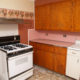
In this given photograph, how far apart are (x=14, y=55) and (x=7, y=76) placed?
471 mm

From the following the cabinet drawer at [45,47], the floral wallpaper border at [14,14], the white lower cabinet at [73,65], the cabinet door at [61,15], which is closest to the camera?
the white lower cabinet at [73,65]

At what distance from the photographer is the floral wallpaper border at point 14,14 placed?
2.38 meters

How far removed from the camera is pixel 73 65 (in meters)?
2.31

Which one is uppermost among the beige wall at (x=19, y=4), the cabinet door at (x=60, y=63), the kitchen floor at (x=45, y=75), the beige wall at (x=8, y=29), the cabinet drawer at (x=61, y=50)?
the beige wall at (x=19, y=4)

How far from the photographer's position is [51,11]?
9.34 feet

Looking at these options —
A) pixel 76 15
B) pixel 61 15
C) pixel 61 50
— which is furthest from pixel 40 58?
pixel 76 15

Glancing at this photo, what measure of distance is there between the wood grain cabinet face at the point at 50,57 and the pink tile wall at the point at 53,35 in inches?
17.0

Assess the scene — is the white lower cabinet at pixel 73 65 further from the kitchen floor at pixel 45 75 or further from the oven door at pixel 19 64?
the oven door at pixel 19 64

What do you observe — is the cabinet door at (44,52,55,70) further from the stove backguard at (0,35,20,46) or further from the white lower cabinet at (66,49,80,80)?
the stove backguard at (0,35,20,46)

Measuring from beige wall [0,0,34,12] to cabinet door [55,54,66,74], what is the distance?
5.84ft

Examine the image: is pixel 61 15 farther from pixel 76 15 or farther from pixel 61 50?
A: pixel 61 50

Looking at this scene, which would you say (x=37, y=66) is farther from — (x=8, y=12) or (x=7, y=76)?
(x=8, y=12)

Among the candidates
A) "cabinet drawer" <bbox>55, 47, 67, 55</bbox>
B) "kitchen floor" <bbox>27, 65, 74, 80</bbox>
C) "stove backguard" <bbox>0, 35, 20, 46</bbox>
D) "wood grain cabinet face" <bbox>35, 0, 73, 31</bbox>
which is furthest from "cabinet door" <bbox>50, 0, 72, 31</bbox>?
"kitchen floor" <bbox>27, 65, 74, 80</bbox>

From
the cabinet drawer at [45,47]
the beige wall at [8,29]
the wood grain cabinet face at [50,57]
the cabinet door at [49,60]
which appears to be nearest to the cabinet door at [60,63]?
the wood grain cabinet face at [50,57]
